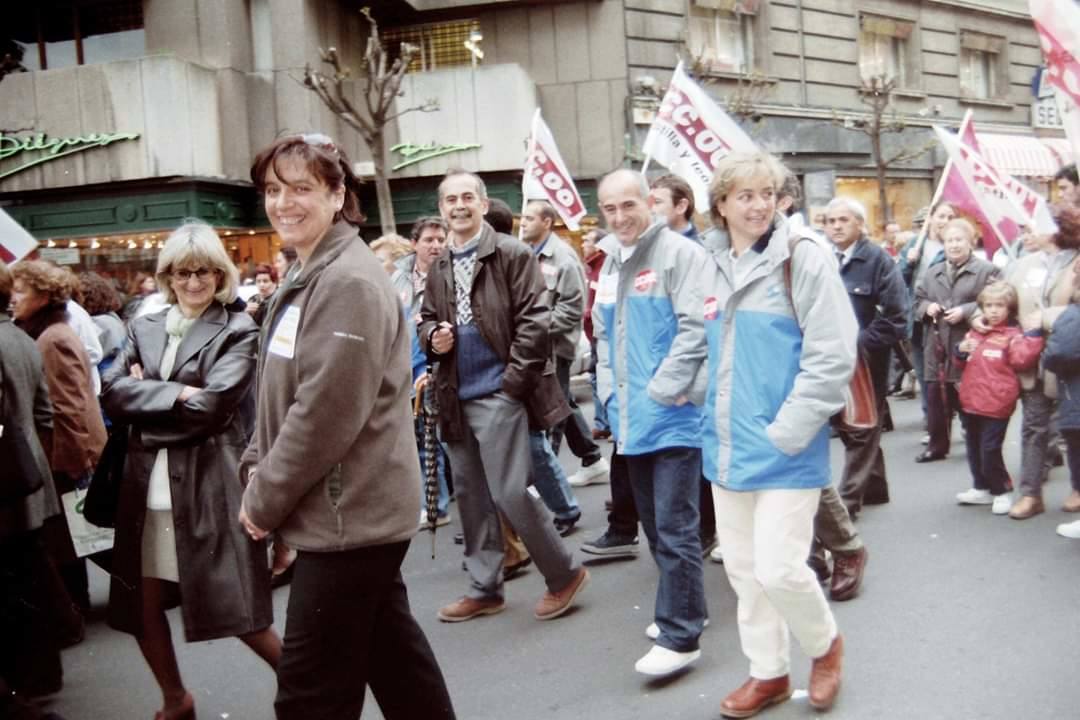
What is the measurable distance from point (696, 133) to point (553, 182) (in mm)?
2496

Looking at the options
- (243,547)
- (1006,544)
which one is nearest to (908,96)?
(1006,544)

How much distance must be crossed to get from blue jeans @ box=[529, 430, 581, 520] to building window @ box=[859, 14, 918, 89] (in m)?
18.5

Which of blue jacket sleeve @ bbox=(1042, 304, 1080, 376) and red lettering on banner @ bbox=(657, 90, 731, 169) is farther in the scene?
red lettering on banner @ bbox=(657, 90, 731, 169)

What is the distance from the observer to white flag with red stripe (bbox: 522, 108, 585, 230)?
9.35 m

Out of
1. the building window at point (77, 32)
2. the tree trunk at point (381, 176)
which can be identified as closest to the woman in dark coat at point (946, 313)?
the tree trunk at point (381, 176)

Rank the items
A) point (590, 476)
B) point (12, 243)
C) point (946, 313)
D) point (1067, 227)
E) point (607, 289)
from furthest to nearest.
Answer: point (590, 476) < point (946, 313) < point (1067, 227) < point (12, 243) < point (607, 289)

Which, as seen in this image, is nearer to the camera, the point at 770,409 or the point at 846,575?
the point at 770,409

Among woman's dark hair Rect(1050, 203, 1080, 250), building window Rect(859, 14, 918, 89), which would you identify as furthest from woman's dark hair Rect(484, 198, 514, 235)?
building window Rect(859, 14, 918, 89)

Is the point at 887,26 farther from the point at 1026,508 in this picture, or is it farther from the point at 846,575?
the point at 846,575

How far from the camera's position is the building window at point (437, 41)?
20.2m

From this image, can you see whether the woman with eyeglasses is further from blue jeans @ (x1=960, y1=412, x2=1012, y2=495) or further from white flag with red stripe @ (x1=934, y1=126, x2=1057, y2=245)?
white flag with red stripe @ (x1=934, y1=126, x2=1057, y2=245)

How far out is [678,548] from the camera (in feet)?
13.9

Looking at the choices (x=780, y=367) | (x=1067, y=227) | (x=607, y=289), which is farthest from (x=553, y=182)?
(x=780, y=367)

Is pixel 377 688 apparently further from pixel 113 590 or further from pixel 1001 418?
pixel 1001 418
